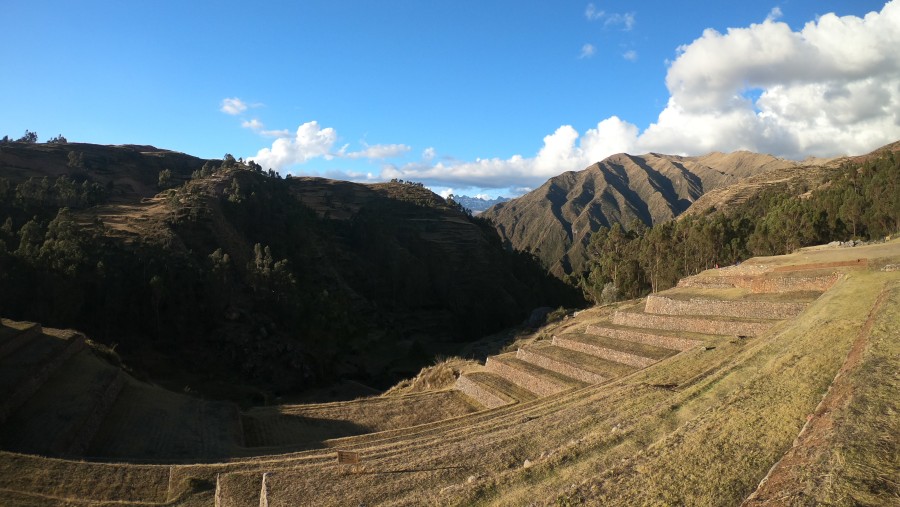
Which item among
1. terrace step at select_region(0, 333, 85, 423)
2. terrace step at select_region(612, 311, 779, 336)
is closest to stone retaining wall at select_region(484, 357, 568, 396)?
terrace step at select_region(612, 311, 779, 336)

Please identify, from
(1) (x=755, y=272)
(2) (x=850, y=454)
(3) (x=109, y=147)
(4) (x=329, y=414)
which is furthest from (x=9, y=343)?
(3) (x=109, y=147)

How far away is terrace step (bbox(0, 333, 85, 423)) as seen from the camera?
13.1 metres

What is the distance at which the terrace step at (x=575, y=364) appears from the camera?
591 inches

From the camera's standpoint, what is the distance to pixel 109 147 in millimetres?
87312

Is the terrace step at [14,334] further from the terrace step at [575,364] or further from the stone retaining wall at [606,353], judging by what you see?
the stone retaining wall at [606,353]

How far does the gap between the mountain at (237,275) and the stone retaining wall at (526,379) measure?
17.0 m

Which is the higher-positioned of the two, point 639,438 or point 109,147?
point 109,147

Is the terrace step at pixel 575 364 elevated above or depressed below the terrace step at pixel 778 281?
below

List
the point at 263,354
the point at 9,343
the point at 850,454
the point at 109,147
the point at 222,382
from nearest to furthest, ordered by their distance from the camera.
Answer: the point at 850,454 < the point at 9,343 < the point at 222,382 < the point at 263,354 < the point at 109,147

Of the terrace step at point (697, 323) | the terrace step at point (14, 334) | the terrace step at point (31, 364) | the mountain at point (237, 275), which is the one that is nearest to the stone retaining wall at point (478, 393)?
the terrace step at point (697, 323)

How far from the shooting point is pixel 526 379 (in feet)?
56.9

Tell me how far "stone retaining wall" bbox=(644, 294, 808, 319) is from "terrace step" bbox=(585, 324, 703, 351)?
1699 mm

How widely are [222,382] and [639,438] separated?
99.0 ft

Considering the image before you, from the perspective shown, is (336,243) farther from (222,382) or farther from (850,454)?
(850,454)
